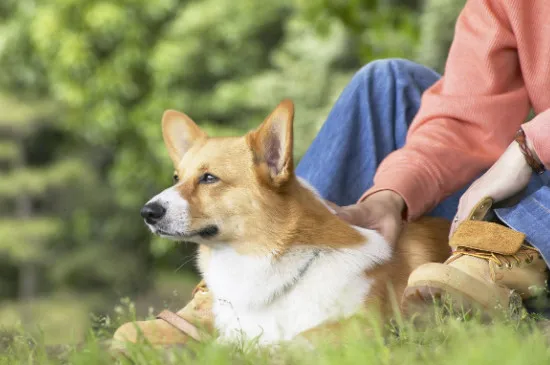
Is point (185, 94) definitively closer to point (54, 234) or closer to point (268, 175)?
point (54, 234)

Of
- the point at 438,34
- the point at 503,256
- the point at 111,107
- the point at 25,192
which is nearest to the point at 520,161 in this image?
the point at 503,256

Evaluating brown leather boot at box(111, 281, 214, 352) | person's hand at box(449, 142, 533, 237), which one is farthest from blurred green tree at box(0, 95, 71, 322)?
person's hand at box(449, 142, 533, 237)

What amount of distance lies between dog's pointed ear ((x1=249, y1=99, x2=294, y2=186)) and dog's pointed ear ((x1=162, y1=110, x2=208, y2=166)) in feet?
0.74

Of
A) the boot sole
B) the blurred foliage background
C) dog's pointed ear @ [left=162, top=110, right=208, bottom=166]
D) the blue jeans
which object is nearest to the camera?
the boot sole

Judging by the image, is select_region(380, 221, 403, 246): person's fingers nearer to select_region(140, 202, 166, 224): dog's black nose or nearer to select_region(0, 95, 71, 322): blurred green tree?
select_region(140, 202, 166, 224): dog's black nose

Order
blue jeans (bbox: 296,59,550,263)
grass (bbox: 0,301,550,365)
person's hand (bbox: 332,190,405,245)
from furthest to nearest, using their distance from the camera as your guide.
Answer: blue jeans (bbox: 296,59,550,263)
person's hand (bbox: 332,190,405,245)
grass (bbox: 0,301,550,365)

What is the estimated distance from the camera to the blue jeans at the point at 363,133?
253cm

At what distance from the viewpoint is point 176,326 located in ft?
6.64

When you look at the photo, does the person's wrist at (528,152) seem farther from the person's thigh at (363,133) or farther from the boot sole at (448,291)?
the person's thigh at (363,133)

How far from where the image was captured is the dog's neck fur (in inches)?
75.6

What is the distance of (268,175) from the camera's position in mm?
2053

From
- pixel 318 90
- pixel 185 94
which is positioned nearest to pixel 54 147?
pixel 185 94

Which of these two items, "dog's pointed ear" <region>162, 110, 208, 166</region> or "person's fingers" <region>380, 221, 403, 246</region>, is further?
"dog's pointed ear" <region>162, 110, 208, 166</region>

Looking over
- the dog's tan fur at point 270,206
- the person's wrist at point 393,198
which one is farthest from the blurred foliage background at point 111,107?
the dog's tan fur at point 270,206
